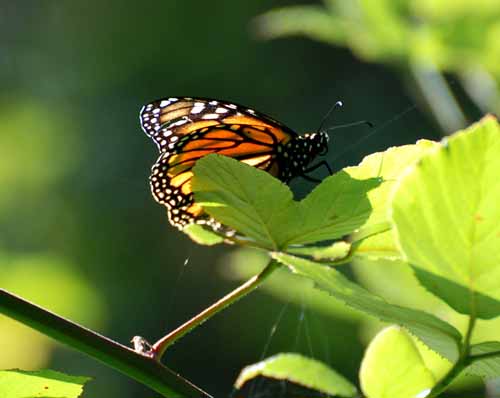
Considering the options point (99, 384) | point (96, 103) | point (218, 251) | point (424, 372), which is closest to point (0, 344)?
point (99, 384)

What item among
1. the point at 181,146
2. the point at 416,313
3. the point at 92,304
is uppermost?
the point at 181,146

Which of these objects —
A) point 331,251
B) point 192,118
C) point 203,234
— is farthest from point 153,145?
point 331,251

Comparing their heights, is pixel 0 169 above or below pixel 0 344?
above

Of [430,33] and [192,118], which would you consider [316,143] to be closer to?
[192,118]

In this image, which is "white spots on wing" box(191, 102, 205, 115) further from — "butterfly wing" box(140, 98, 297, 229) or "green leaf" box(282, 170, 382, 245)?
"green leaf" box(282, 170, 382, 245)

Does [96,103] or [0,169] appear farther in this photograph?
[96,103]

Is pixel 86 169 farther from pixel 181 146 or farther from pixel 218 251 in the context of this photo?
pixel 181 146

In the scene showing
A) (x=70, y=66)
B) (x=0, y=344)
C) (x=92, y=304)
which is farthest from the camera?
(x=70, y=66)

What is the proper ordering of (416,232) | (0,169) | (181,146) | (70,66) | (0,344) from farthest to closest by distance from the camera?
(70,66) < (0,169) < (0,344) < (181,146) < (416,232)
